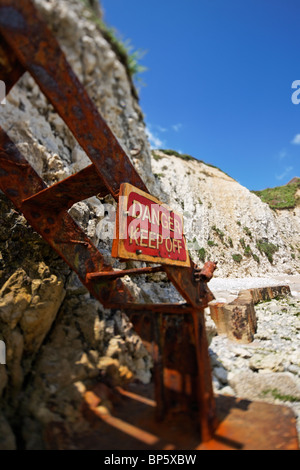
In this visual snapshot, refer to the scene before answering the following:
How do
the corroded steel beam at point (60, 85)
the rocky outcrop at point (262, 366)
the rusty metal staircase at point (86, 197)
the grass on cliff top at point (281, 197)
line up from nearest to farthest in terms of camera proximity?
the corroded steel beam at point (60, 85) < the rusty metal staircase at point (86, 197) < the rocky outcrop at point (262, 366) < the grass on cliff top at point (281, 197)

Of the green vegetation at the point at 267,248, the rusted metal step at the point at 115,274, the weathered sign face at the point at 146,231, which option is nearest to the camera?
the weathered sign face at the point at 146,231

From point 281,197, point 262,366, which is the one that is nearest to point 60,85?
point 262,366

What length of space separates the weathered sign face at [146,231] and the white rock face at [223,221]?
44.3ft

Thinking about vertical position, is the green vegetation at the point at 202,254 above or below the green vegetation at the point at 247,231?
below

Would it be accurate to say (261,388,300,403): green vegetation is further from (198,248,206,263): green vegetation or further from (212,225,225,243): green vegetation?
(212,225,225,243): green vegetation

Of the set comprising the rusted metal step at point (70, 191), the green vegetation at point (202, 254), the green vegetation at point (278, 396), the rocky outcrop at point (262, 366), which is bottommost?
the green vegetation at point (278, 396)

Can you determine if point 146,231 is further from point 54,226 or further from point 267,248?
point 267,248

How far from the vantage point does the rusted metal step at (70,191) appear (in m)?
2.18

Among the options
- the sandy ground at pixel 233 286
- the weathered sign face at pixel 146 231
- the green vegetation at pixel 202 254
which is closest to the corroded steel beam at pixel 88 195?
the weathered sign face at pixel 146 231

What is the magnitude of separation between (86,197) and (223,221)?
18.8 meters

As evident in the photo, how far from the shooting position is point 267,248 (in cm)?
2056

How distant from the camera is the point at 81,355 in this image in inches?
104

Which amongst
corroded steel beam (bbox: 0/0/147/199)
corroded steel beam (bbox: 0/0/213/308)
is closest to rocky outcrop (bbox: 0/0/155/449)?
corroded steel beam (bbox: 0/0/213/308)

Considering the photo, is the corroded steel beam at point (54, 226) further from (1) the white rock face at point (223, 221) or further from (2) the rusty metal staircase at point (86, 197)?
(1) the white rock face at point (223, 221)
